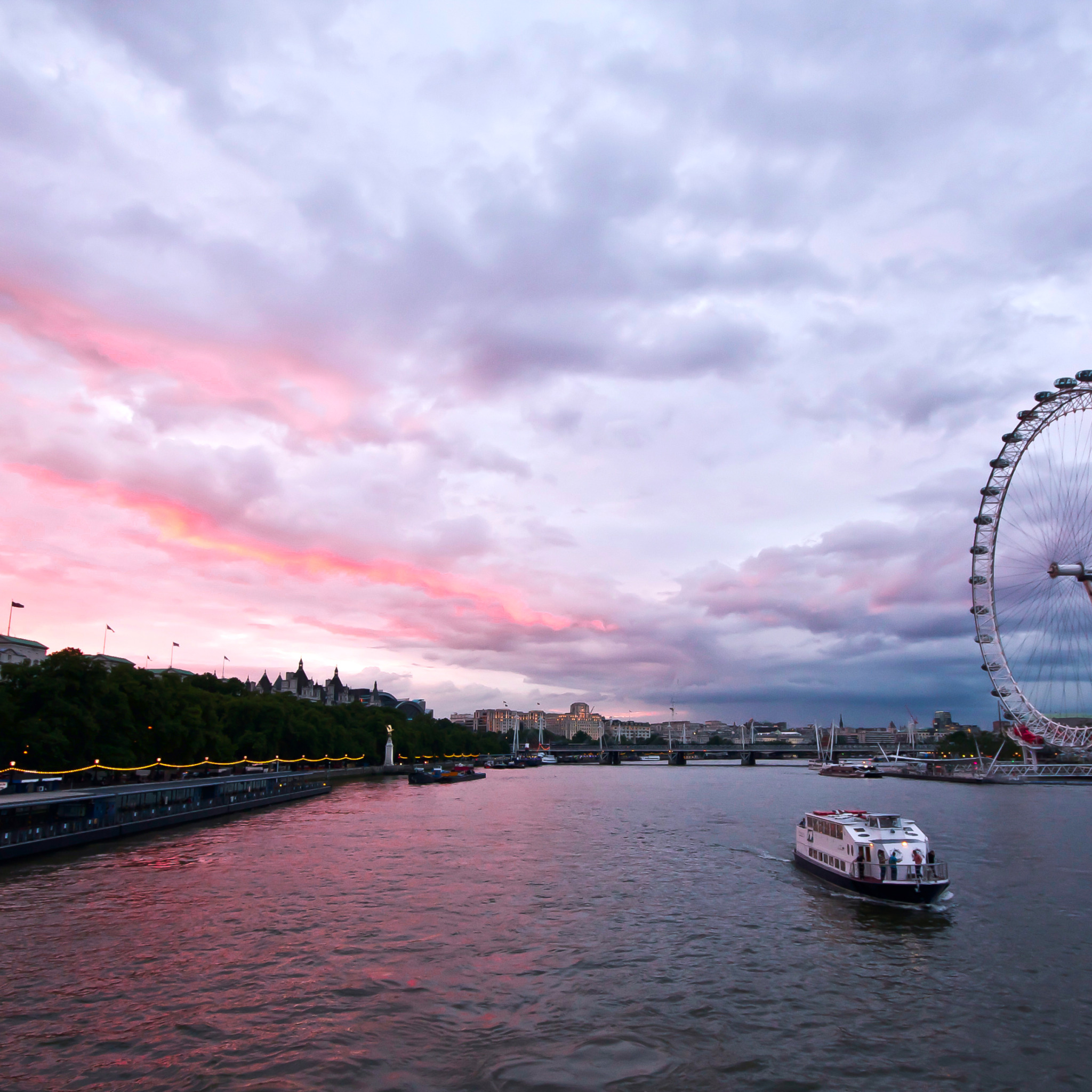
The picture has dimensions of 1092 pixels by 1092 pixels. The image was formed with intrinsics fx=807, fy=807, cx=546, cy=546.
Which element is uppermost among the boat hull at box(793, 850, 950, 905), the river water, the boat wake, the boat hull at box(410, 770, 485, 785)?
the boat hull at box(793, 850, 950, 905)

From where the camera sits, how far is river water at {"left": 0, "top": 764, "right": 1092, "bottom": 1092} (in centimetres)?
2264

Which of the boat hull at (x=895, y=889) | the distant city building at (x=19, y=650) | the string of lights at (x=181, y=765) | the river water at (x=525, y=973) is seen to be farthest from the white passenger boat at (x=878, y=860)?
the distant city building at (x=19, y=650)

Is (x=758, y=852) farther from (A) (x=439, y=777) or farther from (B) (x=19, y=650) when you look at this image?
(B) (x=19, y=650)

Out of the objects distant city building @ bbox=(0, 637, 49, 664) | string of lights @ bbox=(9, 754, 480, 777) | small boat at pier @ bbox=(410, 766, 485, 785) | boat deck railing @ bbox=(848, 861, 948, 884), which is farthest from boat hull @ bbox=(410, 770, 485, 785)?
boat deck railing @ bbox=(848, 861, 948, 884)

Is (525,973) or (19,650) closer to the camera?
(525,973)

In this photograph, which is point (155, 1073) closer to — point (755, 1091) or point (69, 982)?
point (69, 982)

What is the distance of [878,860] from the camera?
45.6 metres

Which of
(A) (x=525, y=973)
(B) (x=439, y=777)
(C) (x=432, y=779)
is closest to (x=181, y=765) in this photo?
(C) (x=432, y=779)

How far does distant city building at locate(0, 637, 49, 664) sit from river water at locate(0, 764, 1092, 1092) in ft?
446

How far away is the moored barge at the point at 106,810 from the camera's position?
182 feet

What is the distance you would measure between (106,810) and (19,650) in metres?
141

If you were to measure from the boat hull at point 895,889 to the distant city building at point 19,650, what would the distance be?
16762 centimetres

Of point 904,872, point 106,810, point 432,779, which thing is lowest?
point 432,779

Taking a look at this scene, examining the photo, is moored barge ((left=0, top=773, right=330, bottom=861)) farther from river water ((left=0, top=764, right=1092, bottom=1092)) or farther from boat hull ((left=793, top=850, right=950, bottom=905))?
boat hull ((left=793, top=850, right=950, bottom=905))
